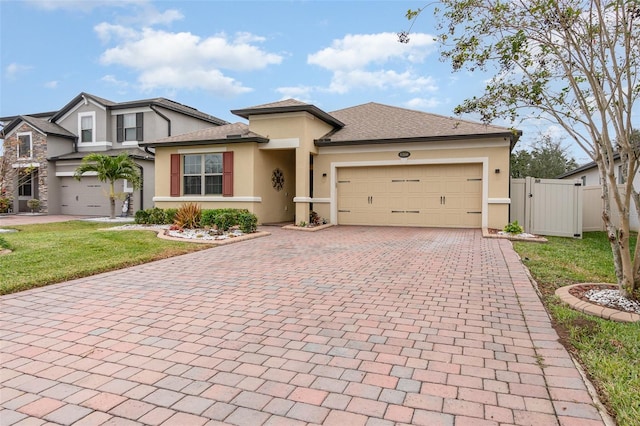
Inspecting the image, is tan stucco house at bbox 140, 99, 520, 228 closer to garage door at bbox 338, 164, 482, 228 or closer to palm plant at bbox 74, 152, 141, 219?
garage door at bbox 338, 164, 482, 228

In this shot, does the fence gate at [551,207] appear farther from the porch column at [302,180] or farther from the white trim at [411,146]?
the porch column at [302,180]

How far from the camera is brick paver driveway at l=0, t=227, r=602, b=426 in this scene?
2428 mm

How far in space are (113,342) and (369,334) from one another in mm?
2320

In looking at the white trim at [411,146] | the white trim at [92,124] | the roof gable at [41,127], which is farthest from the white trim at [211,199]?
the roof gable at [41,127]

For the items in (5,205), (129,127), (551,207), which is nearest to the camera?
(551,207)

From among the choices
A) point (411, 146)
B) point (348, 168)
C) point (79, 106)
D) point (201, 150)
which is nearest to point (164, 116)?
point (79, 106)

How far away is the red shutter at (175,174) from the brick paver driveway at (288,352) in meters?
9.82

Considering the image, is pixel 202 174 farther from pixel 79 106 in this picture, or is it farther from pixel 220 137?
pixel 79 106

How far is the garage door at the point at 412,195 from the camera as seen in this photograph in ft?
44.2

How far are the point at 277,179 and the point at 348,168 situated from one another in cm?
297

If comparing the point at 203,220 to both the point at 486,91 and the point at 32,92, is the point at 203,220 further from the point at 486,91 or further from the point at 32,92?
the point at 32,92

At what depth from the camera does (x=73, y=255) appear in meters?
7.54

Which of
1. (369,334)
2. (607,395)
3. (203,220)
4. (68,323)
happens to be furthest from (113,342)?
(203,220)

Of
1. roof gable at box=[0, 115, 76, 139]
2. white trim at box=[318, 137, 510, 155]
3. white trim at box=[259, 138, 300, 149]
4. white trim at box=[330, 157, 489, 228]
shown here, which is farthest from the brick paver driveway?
roof gable at box=[0, 115, 76, 139]
